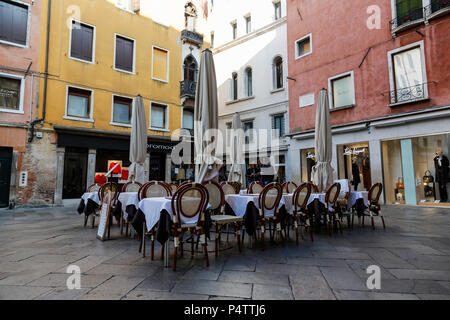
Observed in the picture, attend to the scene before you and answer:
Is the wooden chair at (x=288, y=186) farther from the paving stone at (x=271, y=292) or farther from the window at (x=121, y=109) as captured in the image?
the window at (x=121, y=109)

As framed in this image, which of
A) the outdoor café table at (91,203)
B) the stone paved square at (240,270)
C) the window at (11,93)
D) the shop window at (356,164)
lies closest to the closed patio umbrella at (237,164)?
the stone paved square at (240,270)

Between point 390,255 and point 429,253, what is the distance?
23.9 inches

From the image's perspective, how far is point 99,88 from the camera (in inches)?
512

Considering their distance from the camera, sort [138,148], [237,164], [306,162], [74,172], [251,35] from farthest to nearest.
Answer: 1. [251,35]
2. [306,162]
3. [74,172]
4. [237,164]
5. [138,148]

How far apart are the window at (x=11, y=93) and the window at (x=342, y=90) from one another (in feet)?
45.6

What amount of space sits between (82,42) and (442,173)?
16.5 meters

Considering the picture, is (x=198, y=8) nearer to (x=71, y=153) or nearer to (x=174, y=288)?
(x=71, y=153)

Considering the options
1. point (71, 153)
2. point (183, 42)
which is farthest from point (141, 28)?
point (71, 153)

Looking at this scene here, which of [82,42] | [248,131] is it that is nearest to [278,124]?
[248,131]

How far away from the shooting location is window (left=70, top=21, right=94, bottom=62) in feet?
40.6

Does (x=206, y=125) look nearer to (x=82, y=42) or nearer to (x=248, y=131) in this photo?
(x=82, y=42)

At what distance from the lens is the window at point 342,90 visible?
12500mm

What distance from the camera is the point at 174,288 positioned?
102 inches

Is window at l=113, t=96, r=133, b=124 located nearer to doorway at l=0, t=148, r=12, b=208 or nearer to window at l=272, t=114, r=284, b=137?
doorway at l=0, t=148, r=12, b=208
